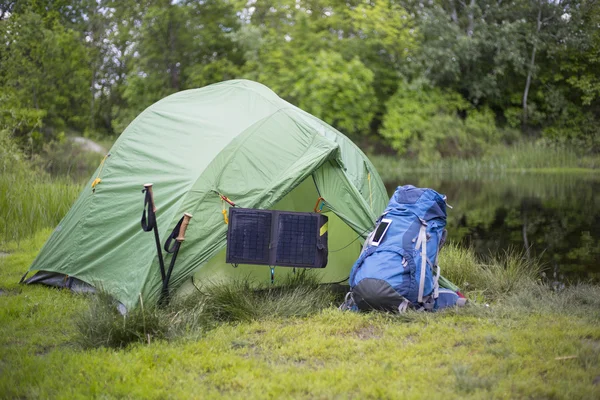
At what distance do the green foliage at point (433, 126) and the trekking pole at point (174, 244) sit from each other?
57.3 ft

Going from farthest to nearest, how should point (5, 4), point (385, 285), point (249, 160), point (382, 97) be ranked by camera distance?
point (382, 97), point (5, 4), point (249, 160), point (385, 285)

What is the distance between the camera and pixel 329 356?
3.72 metres

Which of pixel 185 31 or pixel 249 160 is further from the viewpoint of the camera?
pixel 185 31

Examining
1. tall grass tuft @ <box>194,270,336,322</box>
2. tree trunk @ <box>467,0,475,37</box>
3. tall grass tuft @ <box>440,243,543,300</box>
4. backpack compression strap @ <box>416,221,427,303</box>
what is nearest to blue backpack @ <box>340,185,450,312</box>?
backpack compression strap @ <box>416,221,427,303</box>

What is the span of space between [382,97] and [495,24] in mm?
4915

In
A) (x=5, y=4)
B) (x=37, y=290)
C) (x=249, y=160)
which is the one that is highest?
(x=5, y=4)

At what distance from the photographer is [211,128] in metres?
5.36

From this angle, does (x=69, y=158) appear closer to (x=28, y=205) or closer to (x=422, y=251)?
(x=28, y=205)

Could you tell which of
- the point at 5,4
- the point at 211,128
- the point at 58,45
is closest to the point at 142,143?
the point at 211,128

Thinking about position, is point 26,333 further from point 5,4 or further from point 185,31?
point 185,31

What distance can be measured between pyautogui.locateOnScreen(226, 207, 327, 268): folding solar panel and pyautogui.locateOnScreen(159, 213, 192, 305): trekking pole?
0.35m

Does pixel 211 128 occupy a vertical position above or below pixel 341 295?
above

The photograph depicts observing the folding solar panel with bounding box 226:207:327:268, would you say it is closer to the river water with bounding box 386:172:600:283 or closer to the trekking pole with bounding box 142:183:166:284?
the trekking pole with bounding box 142:183:166:284

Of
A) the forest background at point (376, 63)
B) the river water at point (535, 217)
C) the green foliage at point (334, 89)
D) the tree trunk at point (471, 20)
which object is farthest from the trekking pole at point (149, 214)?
the tree trunk at point (471, 20)
